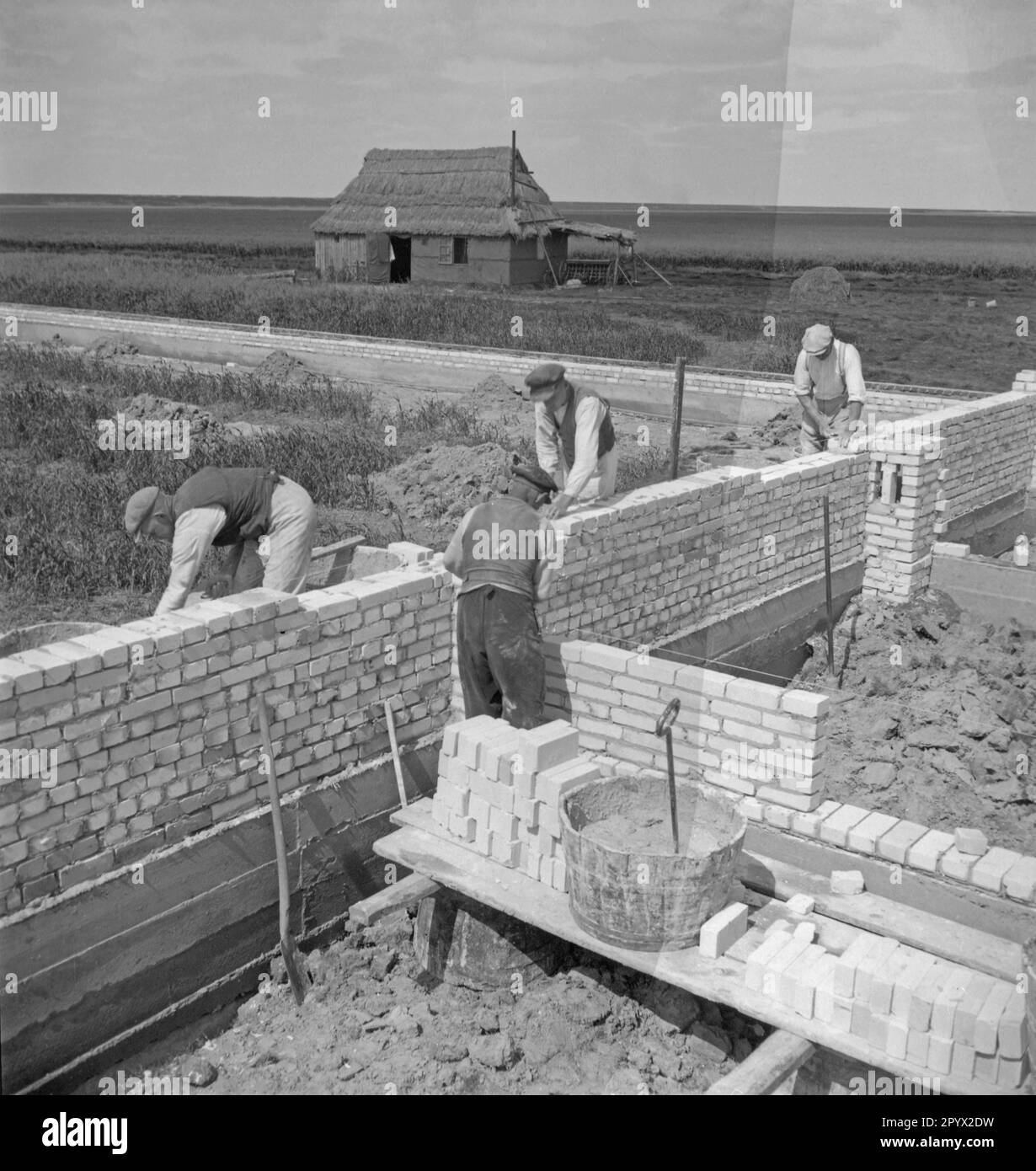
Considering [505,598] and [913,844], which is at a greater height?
[505,598]

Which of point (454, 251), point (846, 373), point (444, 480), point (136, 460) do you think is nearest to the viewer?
point (846, 373)

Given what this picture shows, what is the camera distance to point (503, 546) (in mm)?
5051

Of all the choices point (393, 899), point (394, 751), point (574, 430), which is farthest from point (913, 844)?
point (574, 430)

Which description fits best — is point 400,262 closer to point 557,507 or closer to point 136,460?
point 136,460

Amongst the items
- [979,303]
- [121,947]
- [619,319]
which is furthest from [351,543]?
[979,303]

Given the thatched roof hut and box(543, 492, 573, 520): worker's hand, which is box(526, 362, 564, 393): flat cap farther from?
the thatched roof hut

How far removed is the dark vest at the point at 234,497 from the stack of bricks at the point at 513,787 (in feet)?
4.43

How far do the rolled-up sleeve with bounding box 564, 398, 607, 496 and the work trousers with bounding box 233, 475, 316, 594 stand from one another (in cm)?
140

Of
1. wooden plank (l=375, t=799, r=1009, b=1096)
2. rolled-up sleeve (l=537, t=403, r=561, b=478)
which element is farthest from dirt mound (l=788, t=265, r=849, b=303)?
wooden plank (l=375, t=799, r=1009, b=1096)

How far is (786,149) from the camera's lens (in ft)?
18.7

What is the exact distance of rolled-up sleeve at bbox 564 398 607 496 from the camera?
5941mm

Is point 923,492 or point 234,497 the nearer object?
point 234,497

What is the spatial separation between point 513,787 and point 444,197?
26054 millimetres
